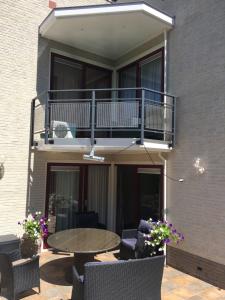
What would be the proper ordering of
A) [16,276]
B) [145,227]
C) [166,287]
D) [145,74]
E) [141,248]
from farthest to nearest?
[145,74], [145,227], [141,248], [166,287], [16,276]

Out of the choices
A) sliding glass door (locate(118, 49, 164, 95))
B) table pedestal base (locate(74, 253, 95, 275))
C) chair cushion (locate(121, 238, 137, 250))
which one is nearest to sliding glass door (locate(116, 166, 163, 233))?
chair cushion (locate(121, 238, 137, 250))

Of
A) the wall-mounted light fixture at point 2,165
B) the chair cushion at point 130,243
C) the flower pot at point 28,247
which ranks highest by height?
the wall-mounted light fixture at point 2,165

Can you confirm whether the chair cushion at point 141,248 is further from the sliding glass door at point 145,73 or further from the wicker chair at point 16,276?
the sliding glass door at point 145,73

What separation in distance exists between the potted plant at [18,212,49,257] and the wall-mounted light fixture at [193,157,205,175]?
414 cm

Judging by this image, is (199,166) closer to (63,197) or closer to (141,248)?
(141,248)

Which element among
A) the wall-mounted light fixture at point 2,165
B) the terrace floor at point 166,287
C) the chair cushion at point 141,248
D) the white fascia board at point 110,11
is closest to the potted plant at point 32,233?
the terrace floor at point 166,287

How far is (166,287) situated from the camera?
6500 millimetres

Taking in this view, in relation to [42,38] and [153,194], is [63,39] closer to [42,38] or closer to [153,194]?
[42,38]

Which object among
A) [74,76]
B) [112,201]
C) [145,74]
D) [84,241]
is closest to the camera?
[84,241]

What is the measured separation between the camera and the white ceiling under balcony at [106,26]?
779cm

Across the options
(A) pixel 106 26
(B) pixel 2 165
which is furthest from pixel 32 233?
(A) pixel 106 26

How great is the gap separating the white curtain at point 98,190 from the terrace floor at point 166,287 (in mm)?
2523

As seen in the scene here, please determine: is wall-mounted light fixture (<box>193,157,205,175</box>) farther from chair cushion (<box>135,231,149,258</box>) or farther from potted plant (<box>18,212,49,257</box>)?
potted plant (<box>18,212,49,257</box>)

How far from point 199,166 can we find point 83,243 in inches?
129
